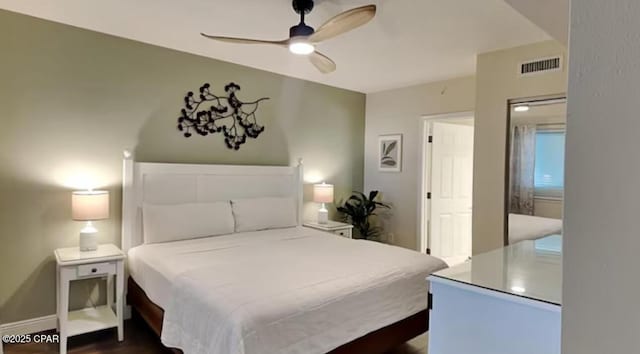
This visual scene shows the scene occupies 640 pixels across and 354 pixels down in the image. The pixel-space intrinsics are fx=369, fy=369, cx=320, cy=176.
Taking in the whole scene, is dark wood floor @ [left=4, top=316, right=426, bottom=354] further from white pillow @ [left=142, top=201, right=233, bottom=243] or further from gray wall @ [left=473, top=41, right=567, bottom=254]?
gray wall @ [left=473, top=41, right=567, bottom=254]

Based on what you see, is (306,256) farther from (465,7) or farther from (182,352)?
(465,7)

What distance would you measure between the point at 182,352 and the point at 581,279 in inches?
88.4

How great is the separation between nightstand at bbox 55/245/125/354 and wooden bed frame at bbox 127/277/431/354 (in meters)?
0.21

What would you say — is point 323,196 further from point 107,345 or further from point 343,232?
point 107,345

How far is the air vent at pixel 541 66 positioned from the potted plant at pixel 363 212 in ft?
8.12

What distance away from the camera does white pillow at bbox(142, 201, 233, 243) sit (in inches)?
129

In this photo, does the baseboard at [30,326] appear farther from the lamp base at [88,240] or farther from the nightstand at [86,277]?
the lamp base at [88,240]

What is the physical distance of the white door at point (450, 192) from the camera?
195 inches

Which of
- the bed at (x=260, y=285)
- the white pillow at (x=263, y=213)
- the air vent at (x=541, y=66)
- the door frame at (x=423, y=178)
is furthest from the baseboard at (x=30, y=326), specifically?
the air vent at (x=541, y=66)

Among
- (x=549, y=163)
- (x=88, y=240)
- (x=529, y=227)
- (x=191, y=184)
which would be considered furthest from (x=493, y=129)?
(x=88, y=240)

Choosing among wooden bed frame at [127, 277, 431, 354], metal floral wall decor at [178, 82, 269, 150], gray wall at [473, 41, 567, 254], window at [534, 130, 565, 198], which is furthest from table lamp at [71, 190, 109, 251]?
window at [534, 130, 565, 198]

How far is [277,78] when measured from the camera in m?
4.51

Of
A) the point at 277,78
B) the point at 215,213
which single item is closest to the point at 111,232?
the point at 215,213

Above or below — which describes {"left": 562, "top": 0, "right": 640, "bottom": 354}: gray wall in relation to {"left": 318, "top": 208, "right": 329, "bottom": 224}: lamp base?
above
